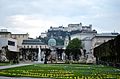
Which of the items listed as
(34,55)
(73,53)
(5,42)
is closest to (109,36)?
(73,53)

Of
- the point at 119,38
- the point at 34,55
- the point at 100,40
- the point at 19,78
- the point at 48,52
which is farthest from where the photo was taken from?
the point at 100,40

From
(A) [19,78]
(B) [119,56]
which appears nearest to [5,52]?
(B) [119,56]

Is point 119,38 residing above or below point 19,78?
above

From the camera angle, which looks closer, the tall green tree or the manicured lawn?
the manicured lawn

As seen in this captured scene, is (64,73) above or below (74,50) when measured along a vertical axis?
below

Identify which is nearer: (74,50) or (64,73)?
(64,73)

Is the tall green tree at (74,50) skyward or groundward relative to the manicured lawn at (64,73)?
skyward

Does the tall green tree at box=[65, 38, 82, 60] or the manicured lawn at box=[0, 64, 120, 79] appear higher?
the tall green tree at box=[65, 38, 82, 60]

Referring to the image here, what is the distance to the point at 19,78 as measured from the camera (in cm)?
2994

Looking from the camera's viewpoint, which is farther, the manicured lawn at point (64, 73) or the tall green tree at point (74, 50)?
the tall green tree at point (74, 50)

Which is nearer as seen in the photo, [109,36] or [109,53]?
[109,53]

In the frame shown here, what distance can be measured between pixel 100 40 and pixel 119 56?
110108 mm

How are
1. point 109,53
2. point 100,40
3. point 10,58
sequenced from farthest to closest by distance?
point 100,40, point 10,58, point 109,53

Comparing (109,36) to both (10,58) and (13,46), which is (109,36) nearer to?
(13,46)
